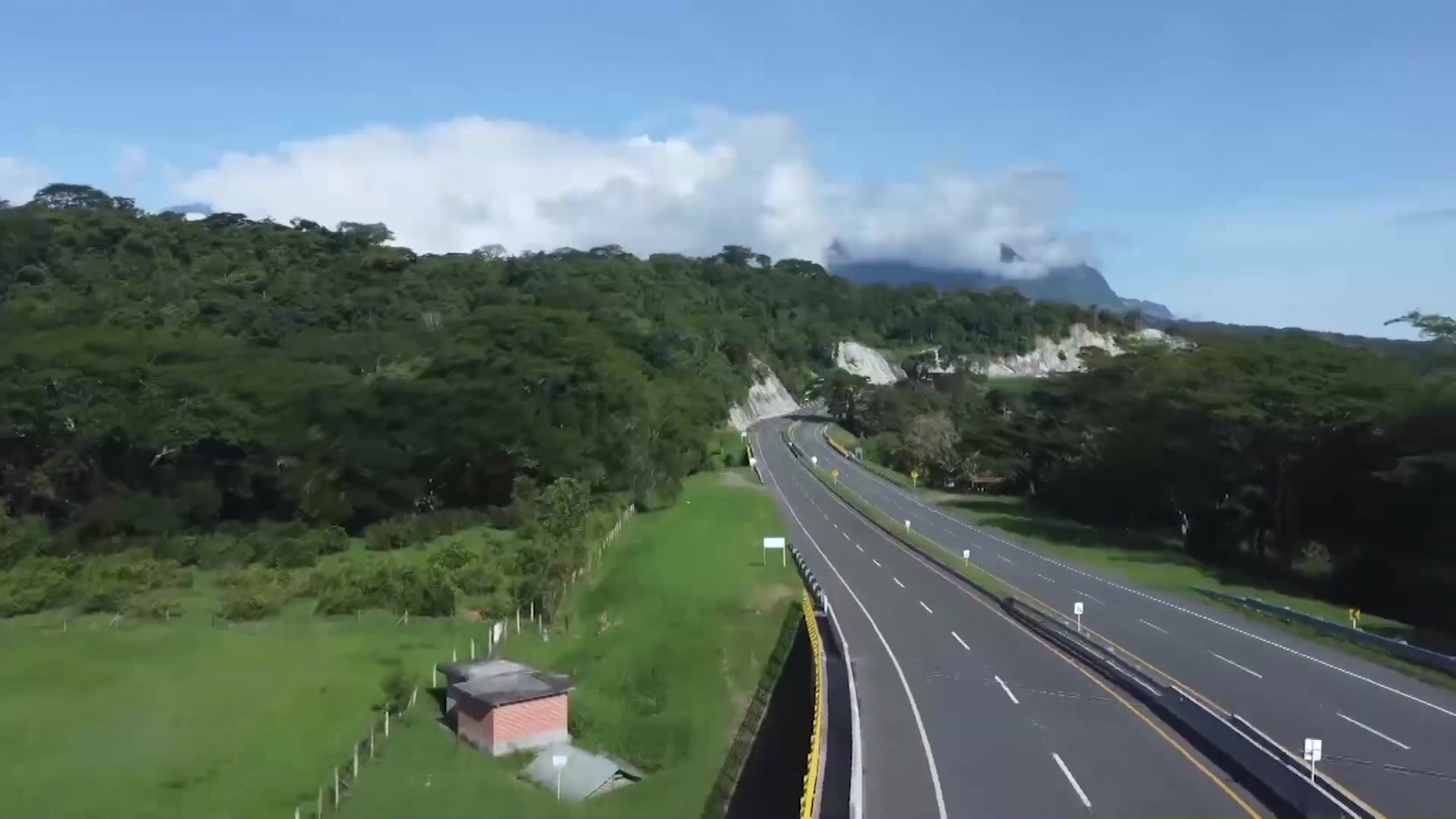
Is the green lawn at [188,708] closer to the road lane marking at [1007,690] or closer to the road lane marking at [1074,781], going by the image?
the road lane marking at [1007,690]

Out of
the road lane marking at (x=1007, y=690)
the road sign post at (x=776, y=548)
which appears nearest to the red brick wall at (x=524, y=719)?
the road lane marking at (x=1007, y=690)

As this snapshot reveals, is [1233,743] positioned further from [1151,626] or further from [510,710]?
[510,710]

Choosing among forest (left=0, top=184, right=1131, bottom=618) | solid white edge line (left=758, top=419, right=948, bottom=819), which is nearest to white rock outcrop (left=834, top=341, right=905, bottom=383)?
forest (left=0, top=184, right=1131, bottom=618)

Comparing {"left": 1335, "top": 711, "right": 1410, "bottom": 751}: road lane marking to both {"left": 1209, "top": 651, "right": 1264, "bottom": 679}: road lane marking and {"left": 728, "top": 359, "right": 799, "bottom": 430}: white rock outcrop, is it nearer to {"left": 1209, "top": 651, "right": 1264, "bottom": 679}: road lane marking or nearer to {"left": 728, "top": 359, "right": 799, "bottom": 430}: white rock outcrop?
{"left": 1209, "top": 651, "right": 1264, "bottom": 679}: road lane marking

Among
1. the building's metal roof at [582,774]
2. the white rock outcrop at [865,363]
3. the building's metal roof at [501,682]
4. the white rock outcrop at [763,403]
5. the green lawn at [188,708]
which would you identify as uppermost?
the white rock outcrop at [865,363]

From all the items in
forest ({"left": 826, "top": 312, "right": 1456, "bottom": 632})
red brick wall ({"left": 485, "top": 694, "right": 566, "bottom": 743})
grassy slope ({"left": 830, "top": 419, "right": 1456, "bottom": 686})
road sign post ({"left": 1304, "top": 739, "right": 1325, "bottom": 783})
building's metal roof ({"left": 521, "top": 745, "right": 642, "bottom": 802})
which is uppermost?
forest ({"left": 826, "top": 312, "right": 1456, "bottom": 632})

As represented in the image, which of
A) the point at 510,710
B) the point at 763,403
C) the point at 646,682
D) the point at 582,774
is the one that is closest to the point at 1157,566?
the point at 646,682

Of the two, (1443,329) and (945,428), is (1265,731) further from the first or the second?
(945,428)
